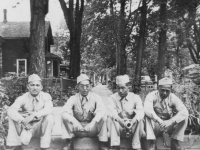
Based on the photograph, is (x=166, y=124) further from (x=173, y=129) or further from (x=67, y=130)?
(x=67, y=130)

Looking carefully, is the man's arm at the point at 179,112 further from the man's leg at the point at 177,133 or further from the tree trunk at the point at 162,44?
the tree trunk at the point at 162,44

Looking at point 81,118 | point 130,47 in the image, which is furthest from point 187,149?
point 130,47

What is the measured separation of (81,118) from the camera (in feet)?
18.1

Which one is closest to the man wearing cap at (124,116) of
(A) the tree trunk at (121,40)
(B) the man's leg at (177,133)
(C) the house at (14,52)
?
(B) the man's leg at (177,133)

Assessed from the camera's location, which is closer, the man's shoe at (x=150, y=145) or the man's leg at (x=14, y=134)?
the man's leg at (x=14, y=134)

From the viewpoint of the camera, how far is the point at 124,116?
5484 millimetres

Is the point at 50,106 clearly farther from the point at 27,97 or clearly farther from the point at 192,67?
the point at 192,67

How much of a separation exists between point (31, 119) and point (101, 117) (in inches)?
48.6

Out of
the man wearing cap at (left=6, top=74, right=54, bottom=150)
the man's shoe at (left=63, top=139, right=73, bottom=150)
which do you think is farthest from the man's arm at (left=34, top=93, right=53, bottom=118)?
the man's shoe at (left=63, top=139, right=73, bottom=150)

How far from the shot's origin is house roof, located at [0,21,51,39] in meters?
26.5

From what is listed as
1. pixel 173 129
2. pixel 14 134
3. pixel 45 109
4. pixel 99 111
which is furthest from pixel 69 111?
pixel 173 129

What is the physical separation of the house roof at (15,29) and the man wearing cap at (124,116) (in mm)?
22429

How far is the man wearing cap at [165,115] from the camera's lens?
16.8 ft

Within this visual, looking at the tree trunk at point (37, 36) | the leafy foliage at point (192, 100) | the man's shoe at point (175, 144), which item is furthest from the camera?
the tree trunk at point (37, 36)
